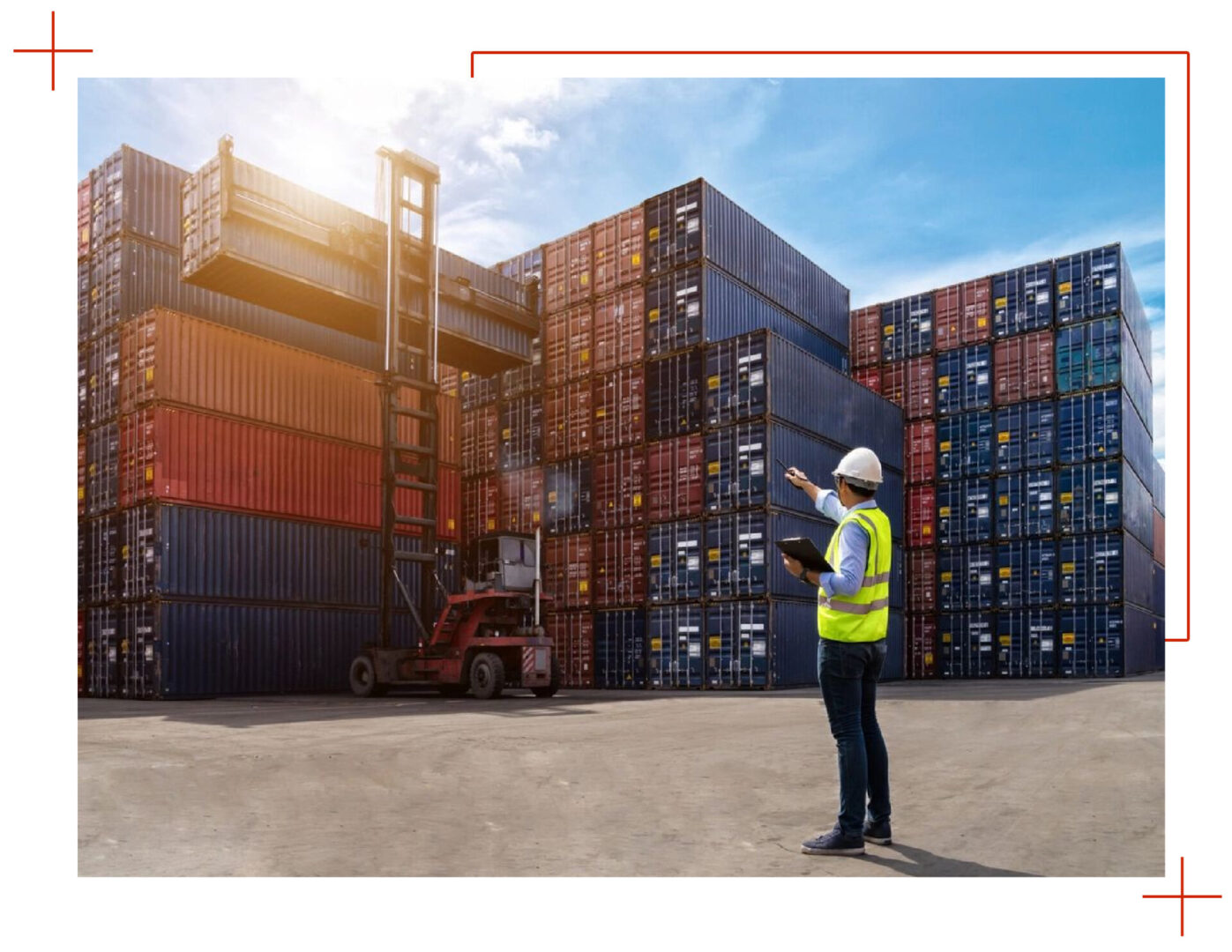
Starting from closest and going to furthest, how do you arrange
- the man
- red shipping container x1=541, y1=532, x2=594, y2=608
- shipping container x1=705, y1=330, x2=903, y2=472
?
1. the man
2. shipping container x1=705, y1=330, x2=903, y2=472
3. red shipping container x1=541, y1=532, x2=594, y2=608

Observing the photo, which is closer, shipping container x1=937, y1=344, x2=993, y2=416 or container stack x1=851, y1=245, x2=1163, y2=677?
container stack x1=851, y1=245, x2=1163, y2=677

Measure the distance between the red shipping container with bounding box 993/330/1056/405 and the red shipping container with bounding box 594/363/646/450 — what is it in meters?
11.2

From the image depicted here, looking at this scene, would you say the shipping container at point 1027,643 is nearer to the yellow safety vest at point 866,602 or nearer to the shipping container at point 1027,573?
the shipping container at point 1027,573

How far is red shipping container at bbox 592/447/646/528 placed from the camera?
95.1ft

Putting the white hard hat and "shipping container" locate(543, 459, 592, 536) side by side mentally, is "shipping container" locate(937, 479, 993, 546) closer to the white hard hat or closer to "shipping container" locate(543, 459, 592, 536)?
"shipping container" locate(543, 459, 592, 536)

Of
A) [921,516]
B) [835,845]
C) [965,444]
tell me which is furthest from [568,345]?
[835,845]

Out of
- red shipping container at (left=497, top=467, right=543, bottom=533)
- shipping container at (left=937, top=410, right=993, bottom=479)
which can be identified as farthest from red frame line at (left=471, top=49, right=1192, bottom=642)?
shipping container at (left=937, top=410, right=993, bottom=479)

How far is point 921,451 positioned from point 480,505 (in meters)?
14.0

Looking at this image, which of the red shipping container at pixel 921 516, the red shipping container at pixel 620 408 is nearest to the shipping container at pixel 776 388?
the red shipping container at pixel 620 408

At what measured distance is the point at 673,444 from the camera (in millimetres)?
28484

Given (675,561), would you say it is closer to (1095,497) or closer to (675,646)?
(675,646)

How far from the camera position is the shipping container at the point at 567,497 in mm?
30125

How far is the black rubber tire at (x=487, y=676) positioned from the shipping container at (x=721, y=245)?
40.5 feet

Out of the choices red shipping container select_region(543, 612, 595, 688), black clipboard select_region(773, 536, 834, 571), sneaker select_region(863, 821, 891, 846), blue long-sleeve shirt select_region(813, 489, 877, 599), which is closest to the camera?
black clipboard select_region(773, 536, 834, 571)
